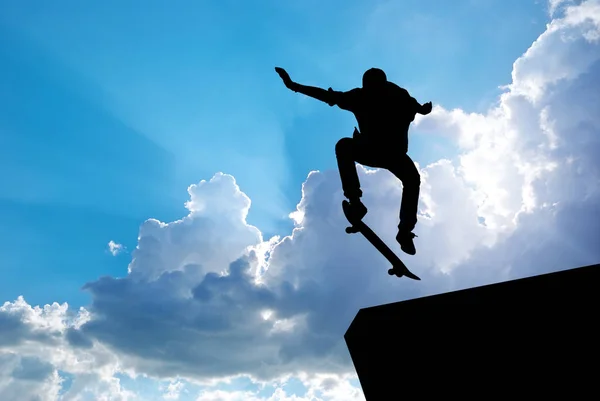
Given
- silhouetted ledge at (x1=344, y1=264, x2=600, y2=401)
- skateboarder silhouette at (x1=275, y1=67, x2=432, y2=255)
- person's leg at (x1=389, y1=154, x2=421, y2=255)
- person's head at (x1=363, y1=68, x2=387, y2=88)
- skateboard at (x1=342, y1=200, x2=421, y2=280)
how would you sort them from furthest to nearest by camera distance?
skateboard at (x1=342, y1=200, x2=421, y2=280) → person's leg at (x1=389, y1=154, x2=421, y2=255) → person's head at (x1=363, y1=68, x2=387, y2=88) → skateboarder silhouette at (x1=275, y1=67, x2=432, y2=255) → silhouetted ledge at (x1=344, y1=264, x2=600, y2=401)

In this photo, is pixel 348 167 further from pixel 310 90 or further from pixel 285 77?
pixel 285 77

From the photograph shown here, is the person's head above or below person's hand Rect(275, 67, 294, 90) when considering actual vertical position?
below

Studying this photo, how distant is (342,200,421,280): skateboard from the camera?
817cm

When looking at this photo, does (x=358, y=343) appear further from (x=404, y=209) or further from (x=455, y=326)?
(x=404, y=209)

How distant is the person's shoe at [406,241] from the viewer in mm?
8281

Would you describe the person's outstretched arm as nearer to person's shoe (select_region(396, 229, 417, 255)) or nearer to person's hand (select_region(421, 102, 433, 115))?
person's hand (select_region(421, 102, 433, 115))

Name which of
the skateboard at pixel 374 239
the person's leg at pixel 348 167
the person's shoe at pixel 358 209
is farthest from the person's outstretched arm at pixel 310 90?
the skateboard at pixel 374 239

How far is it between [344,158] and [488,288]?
4373 millimetres

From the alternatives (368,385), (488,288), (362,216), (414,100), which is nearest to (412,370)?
(368,385)

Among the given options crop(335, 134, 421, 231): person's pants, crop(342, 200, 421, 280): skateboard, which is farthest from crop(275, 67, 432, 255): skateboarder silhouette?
crop(342, 200, 421, 280): skateboard

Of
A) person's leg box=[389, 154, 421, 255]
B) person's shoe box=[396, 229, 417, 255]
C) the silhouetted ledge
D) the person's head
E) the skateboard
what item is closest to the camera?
the silhouetted ledge

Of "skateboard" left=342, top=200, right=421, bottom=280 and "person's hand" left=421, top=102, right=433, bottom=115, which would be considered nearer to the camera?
"person's hand" left=421, top=102, right=433, bottom=115

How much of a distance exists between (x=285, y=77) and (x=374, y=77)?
177cm

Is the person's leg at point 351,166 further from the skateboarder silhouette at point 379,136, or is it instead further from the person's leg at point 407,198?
the person's leg at point 407,198
